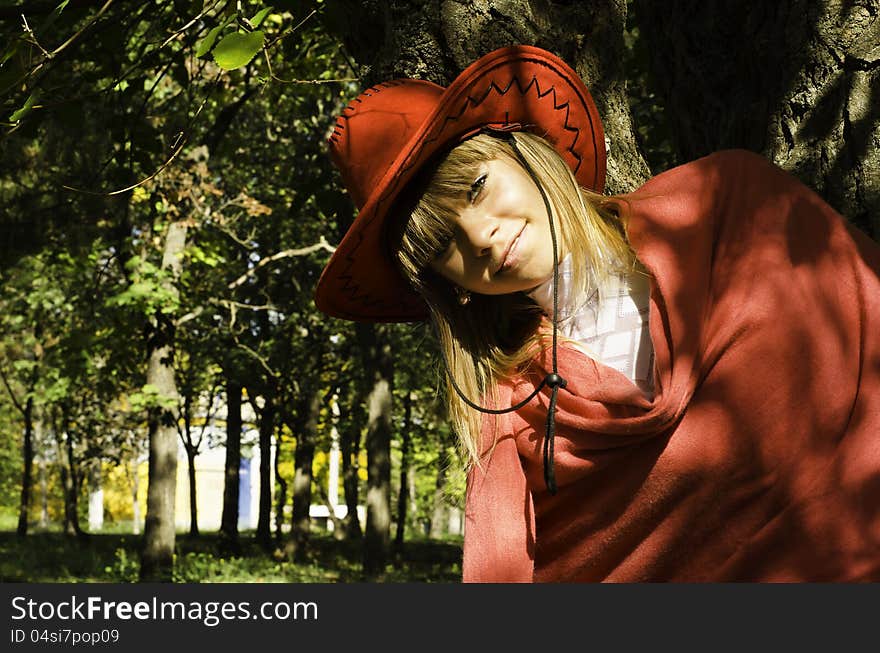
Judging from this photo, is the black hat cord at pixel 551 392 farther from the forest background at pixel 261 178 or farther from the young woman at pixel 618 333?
the forest background at pixel 261 178

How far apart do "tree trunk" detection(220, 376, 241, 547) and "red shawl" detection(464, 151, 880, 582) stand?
20806 mm

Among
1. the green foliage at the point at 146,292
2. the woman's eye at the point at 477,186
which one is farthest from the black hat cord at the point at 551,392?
the green foliage at the point at 146,292

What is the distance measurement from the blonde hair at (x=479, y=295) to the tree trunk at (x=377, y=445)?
41.6 ft

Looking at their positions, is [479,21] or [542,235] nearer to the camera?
[542,235]

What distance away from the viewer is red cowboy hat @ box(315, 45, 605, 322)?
201 cm

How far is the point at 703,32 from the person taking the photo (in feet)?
8.88

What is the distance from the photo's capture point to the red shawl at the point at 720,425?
174 centimetres

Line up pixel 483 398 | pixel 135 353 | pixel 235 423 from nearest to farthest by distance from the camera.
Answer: pixel 483 398 < pixel 135 353 < pixel 235 423

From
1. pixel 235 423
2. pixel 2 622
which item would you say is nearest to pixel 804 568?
pixel 2 622

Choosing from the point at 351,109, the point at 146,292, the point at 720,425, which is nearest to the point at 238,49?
the point at 351,109

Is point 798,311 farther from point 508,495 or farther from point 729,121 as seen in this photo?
point 729,121

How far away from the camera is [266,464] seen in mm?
24312

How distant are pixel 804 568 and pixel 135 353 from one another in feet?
50.2

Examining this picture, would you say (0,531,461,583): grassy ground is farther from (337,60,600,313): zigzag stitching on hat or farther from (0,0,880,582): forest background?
(337,60,600,313): zigzag stitching on hat
